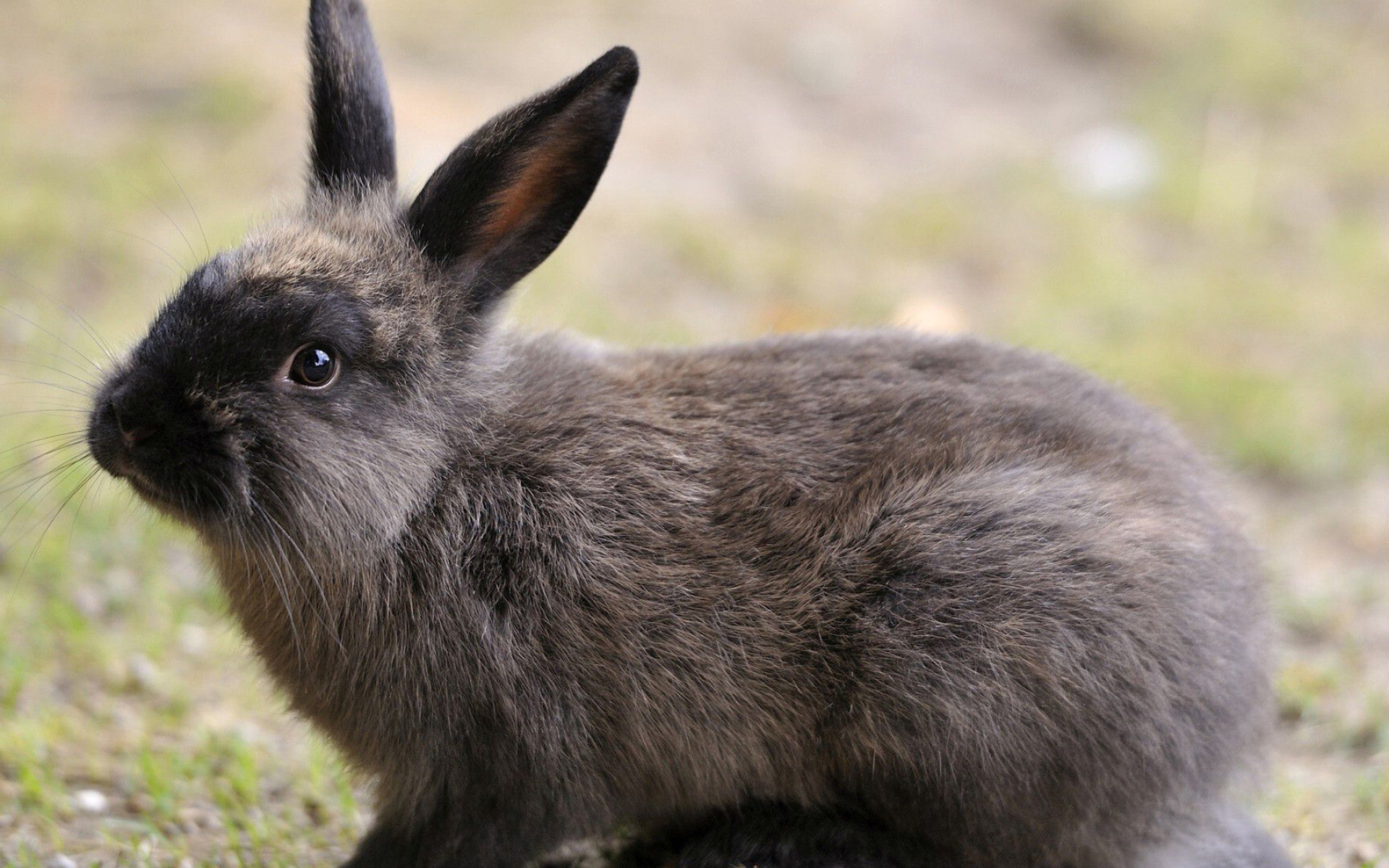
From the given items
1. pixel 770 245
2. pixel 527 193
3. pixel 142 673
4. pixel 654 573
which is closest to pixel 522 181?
pixel 527 193

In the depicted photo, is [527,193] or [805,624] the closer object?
[805,624]

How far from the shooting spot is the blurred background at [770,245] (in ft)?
15.1

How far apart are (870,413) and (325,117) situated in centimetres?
185

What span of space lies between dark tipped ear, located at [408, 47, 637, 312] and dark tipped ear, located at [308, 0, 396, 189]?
38cm

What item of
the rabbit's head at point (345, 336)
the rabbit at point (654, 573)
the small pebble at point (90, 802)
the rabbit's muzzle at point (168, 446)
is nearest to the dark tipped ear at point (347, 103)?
the rabbit's head at point (345, 336)

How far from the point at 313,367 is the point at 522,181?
0.76m

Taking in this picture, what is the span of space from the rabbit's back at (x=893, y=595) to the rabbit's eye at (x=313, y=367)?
528 mm

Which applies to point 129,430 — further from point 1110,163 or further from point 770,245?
point 1110,163

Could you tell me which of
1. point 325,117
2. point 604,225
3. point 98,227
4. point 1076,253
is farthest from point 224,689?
point 1076,253

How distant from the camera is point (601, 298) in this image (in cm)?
752

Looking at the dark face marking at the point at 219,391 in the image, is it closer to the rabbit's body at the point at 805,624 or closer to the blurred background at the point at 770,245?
the rabbit's body at the point at 805,624

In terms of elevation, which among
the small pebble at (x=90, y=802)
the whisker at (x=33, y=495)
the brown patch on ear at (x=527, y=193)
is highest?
the brown patch on ear at (x=527, y=193)

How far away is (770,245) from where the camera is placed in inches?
329

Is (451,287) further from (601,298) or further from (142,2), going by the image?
(142,2)
